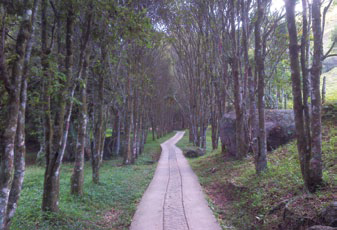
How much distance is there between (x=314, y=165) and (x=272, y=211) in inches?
55.1

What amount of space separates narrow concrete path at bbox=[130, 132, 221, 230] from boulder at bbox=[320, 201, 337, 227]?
2418mm

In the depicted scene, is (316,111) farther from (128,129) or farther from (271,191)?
(128,129)

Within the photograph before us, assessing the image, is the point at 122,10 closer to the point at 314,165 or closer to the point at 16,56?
the point at 16,56

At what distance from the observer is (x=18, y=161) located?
4539 millimetres

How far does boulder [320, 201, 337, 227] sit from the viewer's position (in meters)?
4.28

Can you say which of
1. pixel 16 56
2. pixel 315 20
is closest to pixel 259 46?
pixel 315 20

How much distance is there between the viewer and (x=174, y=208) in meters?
7.68

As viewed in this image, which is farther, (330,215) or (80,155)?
(80,155)

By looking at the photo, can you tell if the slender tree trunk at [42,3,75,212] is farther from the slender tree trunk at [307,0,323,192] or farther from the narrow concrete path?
the slender tree trunk at [307,0,323,192]

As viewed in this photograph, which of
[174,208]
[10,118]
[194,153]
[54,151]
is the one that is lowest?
[174,208]

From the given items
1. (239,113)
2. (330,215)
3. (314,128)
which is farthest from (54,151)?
(239,113)

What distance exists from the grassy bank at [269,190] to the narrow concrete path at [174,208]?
1.35ft

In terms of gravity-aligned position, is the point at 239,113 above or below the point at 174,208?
above

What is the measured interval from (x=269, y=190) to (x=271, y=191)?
162 mm
